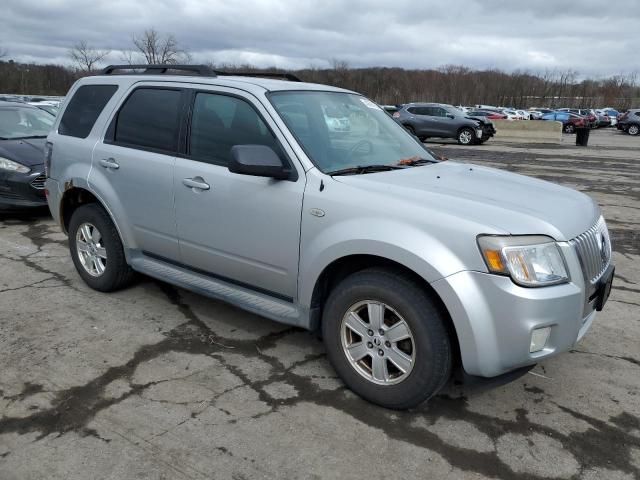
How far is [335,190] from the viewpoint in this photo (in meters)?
3.13

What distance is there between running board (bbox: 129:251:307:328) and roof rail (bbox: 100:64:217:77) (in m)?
1.48

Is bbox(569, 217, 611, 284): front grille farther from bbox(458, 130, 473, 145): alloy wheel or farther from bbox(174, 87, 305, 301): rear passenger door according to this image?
bbox(458, 130, 473, 145): alloy wheel

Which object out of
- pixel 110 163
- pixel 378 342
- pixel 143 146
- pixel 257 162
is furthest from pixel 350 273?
pixel 110 163

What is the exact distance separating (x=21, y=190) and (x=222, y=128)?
4.95 m

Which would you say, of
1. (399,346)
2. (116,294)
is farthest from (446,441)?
(116,294)

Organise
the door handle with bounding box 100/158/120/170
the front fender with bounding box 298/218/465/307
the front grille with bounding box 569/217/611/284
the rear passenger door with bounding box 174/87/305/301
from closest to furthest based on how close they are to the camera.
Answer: the front fender with bounding box 298/218/465/307 → the front grille with bounding box 569/217/611/284 → the rear passenger door with bounding box 174/87/305/301 → the door handle with bounding box 100/158/120/170

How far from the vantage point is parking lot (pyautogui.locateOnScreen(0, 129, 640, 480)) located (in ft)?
8.66

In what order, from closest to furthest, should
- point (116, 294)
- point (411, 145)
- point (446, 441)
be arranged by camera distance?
point (446, 441)
point (411, 145)
point (116, 294)

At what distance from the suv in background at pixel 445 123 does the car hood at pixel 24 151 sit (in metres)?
18.1

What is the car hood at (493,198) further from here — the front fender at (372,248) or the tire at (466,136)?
the tire at (466,136)

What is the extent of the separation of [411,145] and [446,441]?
227cm

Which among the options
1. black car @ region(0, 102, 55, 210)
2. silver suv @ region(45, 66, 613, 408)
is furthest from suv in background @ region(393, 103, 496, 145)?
silver suv @ region(45, 66, 613, 408)

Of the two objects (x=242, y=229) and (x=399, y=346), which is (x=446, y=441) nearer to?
(x=399, y=346)

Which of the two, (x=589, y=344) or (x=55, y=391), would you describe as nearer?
(x=55, y=391)
